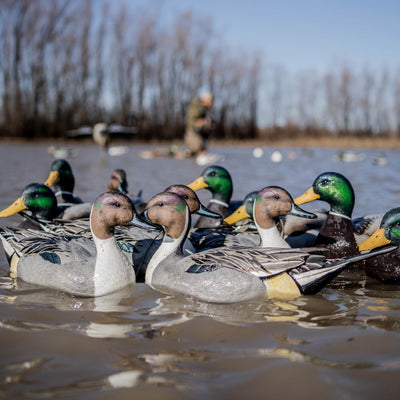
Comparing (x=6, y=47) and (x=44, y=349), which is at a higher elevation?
(x=6, y=47)

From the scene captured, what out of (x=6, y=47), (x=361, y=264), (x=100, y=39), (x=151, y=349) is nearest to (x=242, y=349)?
(x=151, y=349)

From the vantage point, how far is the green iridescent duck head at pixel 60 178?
6.32 meters

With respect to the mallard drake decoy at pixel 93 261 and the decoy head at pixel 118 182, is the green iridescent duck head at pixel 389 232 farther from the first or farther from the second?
the decoy head at pixel 118 182

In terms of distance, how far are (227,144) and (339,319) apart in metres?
29.7


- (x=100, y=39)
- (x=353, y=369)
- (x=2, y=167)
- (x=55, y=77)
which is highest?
(x=100, y=39)

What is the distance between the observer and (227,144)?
3259 centimetres

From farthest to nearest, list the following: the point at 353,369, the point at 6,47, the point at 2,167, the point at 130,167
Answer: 1. the point at 6,47
2. the point at 130,167
3. the point at 2,167
4. the point at 353,369

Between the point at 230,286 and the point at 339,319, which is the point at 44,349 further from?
the point at 339,319

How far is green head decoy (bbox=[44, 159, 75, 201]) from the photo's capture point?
20.7ft

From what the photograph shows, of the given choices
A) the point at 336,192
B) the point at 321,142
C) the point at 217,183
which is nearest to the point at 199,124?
the point at 217,183

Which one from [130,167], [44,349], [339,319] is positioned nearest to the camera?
[44,349]

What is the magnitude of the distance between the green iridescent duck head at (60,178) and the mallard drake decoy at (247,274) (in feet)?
9.66

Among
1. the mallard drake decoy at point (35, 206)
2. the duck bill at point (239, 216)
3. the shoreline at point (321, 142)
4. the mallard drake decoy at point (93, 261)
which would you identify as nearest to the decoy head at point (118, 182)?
the mallard drake decoy at point (35, 206)

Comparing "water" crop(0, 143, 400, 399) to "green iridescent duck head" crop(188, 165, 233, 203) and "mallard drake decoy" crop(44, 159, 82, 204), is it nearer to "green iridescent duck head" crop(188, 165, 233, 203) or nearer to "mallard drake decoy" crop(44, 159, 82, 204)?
"green iridescent duck head" crop(188, 165, 233, 203)
